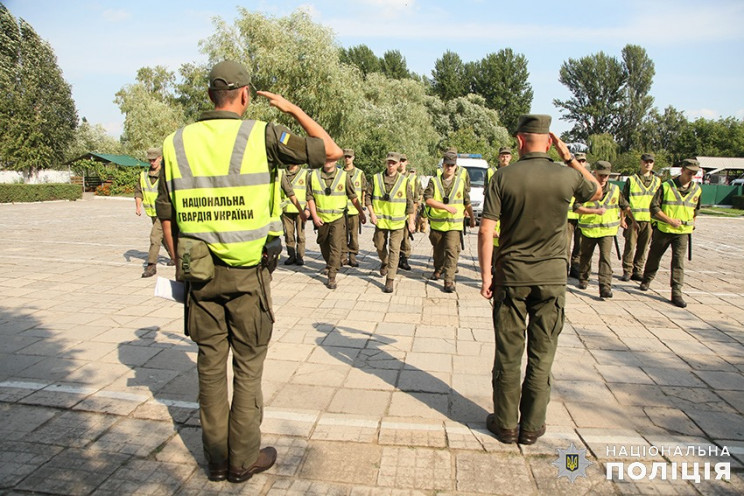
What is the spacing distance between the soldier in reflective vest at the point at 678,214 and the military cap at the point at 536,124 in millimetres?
5035

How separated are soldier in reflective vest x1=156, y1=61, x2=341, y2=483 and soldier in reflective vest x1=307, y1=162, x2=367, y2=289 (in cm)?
510

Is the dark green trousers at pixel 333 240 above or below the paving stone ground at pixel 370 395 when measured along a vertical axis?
above

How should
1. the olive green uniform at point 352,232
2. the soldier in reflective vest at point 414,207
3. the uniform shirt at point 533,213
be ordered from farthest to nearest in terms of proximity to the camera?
the olive green uniform at point 352,232
the soldier in reflective vest at point 414,207
the uniform shirt at point 533,213

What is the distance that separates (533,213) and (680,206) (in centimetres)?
528

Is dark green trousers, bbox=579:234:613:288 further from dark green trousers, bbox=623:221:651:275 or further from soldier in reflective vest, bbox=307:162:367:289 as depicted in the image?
soldier in reflective vest, bbox=307:162:367:289

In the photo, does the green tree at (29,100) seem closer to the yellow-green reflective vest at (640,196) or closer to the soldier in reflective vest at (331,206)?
the soldier in reflective vest at (331,206)

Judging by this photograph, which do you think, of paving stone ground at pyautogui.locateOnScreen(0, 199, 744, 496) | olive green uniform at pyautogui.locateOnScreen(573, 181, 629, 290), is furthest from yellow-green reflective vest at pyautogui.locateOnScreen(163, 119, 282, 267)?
olive green uniform at pyautogui.locateOnScreen(573, 181, 629, 290)

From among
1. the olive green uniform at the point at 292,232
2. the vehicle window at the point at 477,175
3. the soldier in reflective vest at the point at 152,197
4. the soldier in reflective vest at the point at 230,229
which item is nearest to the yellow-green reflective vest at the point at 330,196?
the olive green uniform at the point at 292,232

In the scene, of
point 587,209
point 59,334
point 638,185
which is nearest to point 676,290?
point 587,209

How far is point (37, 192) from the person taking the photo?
29.3 metres

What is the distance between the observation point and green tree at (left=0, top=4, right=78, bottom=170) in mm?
37062

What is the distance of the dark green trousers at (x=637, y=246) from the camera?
905cm

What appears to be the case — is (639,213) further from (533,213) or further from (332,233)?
(533,213)

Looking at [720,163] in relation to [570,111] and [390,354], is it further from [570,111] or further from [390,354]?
[390,354]
